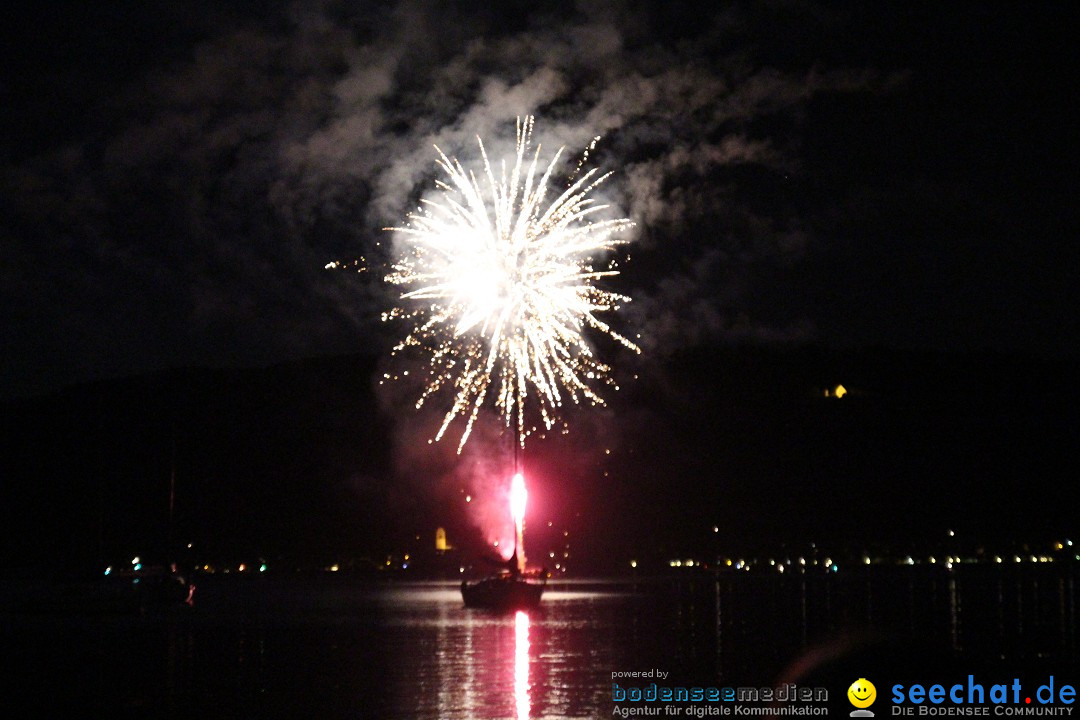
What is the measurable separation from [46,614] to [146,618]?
22.2ft

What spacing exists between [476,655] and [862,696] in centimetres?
1950

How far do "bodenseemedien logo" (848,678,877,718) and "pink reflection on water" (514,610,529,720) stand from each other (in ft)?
19.7

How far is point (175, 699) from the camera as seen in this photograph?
89.8ft

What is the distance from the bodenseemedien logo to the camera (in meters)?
19.0

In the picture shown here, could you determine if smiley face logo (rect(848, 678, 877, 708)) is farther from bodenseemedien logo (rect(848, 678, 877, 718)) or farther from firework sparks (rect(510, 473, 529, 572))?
firework sparks (rect(510, 473, 529, 572))

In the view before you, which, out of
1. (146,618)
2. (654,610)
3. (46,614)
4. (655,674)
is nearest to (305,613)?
(146,618)

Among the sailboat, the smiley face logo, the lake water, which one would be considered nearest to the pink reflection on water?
the lake water

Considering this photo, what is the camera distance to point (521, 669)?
107ft

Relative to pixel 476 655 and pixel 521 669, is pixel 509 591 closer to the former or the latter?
pixel 476 655

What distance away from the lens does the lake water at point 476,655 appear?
25.3 metres

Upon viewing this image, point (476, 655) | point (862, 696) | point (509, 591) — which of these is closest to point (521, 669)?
point (476, 655)

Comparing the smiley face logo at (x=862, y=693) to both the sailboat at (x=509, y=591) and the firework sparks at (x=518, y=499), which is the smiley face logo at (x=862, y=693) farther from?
the sailboat at (x=509, y=591)

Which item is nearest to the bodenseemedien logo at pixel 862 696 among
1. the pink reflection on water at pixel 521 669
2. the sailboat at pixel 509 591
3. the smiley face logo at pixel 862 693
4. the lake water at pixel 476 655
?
the smiley face logo at pixel 862 693

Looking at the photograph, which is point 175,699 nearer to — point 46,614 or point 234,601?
point 46,614
